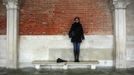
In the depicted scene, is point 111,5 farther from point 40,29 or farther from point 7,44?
point 7,44

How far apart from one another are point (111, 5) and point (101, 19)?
70 cm

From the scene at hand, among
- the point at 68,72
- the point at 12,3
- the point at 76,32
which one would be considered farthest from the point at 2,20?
the point at 68,72

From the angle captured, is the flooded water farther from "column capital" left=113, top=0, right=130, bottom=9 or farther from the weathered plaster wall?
"column capital" left=113, top=0, right=130, bottom=9

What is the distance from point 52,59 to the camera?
15.0m

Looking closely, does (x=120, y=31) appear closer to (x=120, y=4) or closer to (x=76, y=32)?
(x=120, y=4)

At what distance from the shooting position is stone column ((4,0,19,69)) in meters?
14.7

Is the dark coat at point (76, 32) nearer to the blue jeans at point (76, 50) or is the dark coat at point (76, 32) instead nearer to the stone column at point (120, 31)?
the blue jeans at point (76, 50)

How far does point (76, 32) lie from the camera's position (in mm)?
14766

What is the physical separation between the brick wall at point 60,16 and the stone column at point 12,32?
15.7 inches

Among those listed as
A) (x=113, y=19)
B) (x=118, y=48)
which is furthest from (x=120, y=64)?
(x=113, y=19)

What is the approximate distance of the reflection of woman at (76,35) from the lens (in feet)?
48.4

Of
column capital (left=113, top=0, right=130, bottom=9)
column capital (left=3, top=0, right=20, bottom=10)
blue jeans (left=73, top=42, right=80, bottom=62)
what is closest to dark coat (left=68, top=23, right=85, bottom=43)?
blue jeans (left=73, top=42, right=80, bottom=62)

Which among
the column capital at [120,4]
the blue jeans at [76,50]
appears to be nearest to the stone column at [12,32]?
the blue jeans at [76,50]

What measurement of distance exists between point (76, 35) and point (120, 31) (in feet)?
5.83
